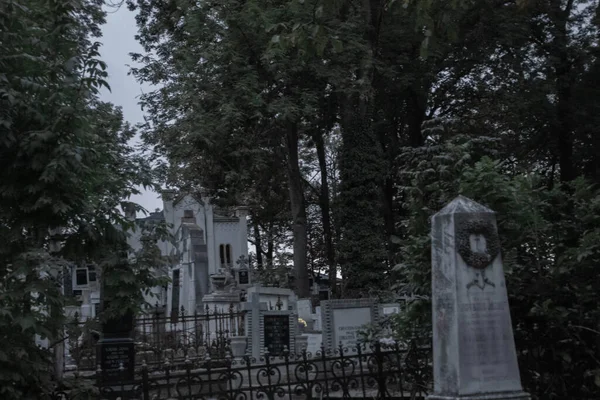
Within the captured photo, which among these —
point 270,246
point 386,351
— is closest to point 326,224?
point 270,246

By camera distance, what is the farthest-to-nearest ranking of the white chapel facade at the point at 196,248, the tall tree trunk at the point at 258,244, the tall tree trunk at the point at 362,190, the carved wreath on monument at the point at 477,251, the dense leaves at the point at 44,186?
the tall tree trunk at the point at 258,244 < the white chapel facade at the point at 196,248 < the tall tree trunk at the point at 362,190 < the dense leaves at the point at 44,186 < the carved wreath on monument at the point at 477,251

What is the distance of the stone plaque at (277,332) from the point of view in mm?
15297

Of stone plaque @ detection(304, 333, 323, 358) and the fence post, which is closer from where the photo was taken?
the fence post

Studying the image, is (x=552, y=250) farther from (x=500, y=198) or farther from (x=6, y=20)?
(x=6, y=20)

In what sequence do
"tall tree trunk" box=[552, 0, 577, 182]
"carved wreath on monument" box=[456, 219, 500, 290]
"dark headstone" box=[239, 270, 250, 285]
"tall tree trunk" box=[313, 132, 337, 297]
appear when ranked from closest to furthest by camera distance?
"carved wreath on monument" box=[456, 219, 500, 290] < "tall tree trunk" box=[552, 0, 577, 182] < "dark headstone" box=[239, 270, 250, 285] < "tall tree trunk" box=[313, 132, 337, 297]

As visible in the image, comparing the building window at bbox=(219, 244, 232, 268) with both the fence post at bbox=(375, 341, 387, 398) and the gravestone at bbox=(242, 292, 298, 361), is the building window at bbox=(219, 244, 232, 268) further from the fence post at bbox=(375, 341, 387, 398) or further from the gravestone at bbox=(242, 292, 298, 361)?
the fence post at bbox=(375, 341, 387, 398)

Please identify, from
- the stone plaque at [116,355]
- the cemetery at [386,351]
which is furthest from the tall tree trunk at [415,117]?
the stone plaque at [116,355]

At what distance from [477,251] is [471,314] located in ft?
2.00

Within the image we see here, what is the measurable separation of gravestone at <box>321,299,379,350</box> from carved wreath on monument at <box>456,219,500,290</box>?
8.29 m

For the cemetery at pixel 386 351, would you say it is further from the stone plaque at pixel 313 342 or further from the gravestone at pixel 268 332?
the stone plaque at pixel 313 342

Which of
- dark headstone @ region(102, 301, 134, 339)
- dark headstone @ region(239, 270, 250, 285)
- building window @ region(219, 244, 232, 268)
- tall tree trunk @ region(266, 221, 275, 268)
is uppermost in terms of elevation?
tall tree trunk @ region(266, 221, 275, 268)

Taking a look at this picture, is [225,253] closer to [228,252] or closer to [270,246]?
[228,252]

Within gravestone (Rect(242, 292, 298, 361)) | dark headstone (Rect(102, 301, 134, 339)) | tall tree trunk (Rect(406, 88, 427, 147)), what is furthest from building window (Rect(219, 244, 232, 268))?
dark headstone (Rect(102, 301, 134, 339))

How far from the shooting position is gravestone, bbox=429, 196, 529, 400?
6.41 metres
